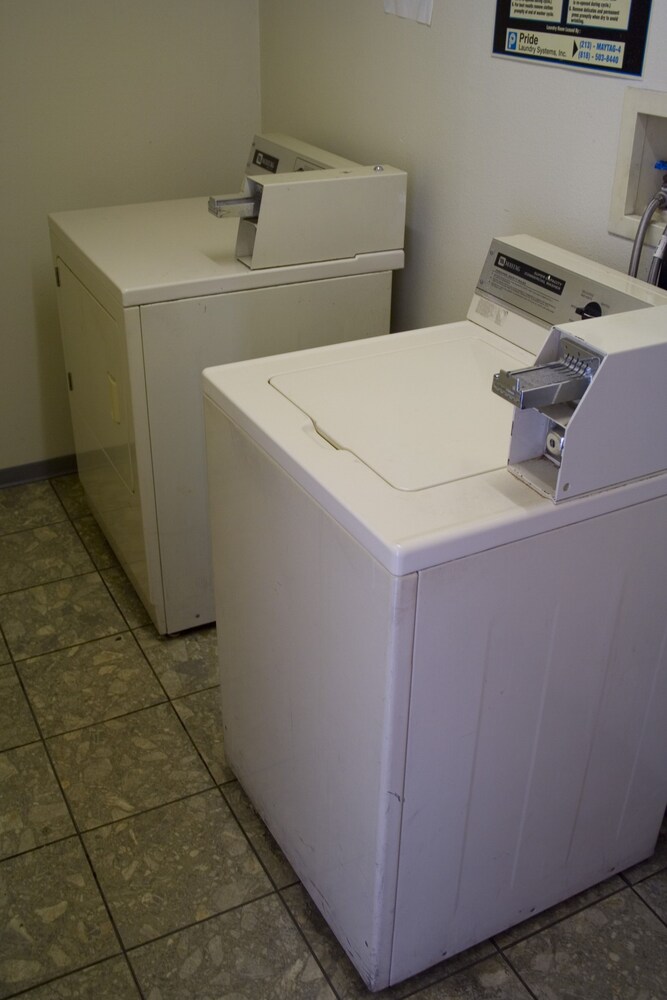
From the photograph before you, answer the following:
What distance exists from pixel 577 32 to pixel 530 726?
117cm

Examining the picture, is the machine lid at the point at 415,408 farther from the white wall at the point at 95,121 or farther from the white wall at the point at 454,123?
the white wall at the point at 95,121

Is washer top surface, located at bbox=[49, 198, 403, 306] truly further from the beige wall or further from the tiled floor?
the tiled floor

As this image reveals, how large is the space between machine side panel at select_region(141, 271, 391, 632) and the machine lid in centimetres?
52

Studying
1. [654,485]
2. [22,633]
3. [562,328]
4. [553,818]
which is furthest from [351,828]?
[22,633]

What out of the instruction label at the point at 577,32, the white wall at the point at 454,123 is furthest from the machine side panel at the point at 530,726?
the instruction label at the point at 577,32

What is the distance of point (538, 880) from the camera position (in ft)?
5.23

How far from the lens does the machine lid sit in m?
1.30

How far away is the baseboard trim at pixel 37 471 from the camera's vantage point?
2.96 meters

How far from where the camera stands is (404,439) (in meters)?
1.35

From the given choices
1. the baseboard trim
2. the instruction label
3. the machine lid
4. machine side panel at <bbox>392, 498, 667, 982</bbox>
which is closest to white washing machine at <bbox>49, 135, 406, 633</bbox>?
the instruction label

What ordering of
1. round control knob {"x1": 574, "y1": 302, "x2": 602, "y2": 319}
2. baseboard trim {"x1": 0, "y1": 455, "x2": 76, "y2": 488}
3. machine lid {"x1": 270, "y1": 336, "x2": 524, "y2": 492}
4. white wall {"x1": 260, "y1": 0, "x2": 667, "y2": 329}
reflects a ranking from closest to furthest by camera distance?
machine lid {"x1": 270, "y1": 336, "x2": 524, "y2": 492} → round control knob {"x1": 574, "y1": 302, "x2": 602, "y2": 319} → white wall {"x1": 260, "y1": 0, "x2": 667, "y2": 329} → baseboard trim {"x1": 0, "y1": 455, "x2": 76, "y2": 488}

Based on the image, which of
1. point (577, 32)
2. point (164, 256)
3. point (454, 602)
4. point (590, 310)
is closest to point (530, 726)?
point (454, 602)

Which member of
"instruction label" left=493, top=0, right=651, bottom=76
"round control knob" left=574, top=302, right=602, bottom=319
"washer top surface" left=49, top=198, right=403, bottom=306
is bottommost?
"washer top surface" left=49, top=198, right=403, bottom=306

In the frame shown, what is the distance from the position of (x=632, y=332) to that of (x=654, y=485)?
0.22 metres
